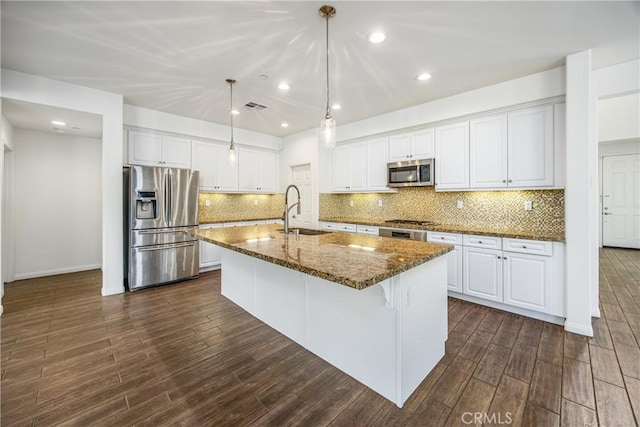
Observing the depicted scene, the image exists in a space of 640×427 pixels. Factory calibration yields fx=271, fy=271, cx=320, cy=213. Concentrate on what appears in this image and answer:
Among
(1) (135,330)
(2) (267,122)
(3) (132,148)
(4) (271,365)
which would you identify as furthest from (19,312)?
(2) (267,122)

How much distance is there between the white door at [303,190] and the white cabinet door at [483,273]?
119 inches

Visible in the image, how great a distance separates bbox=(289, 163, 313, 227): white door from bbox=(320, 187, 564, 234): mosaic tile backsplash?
37 centimetres

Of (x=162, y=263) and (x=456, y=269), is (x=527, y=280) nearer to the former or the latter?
(x=456, y=269)

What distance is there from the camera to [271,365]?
215cm

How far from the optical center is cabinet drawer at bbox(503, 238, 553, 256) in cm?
282

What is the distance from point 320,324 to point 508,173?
2.86 m

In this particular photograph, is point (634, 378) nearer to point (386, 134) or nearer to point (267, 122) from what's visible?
point (386, 134)

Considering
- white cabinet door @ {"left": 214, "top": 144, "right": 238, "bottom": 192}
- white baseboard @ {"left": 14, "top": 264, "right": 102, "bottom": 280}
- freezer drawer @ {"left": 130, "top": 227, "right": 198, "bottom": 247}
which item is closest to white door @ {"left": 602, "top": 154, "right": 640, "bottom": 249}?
white cabinet door @ {"left": 214, "top": 144, "right": 238, "bottom": 192}

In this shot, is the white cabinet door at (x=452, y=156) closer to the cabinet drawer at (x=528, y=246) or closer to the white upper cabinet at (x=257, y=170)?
the cabinet drawer at (x=528, y=246)

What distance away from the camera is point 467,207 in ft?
12.7

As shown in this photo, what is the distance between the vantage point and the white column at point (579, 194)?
2.58 metres

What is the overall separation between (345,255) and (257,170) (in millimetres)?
4443

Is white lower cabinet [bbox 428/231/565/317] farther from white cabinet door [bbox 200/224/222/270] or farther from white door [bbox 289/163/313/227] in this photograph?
white cabinet door [bbox 200/224/222/270]
